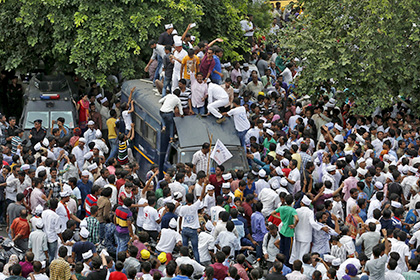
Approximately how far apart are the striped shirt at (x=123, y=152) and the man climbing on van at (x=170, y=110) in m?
1.88

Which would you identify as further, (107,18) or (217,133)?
(107,18)

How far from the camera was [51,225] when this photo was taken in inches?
593

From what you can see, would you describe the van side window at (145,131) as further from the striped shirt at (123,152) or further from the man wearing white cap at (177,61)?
the man wearing white cap at (177,61)

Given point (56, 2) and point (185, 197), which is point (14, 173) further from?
point (56, 2)

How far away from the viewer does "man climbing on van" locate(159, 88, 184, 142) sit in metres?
18.1

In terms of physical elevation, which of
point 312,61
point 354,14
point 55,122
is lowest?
point 55,122

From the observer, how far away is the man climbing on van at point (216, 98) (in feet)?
59.9

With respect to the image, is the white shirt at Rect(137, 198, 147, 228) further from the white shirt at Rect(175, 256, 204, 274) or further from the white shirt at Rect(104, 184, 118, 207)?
the white shirt at Rect(175, 256, 204, 274)

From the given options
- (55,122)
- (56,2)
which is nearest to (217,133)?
→ (55,122)

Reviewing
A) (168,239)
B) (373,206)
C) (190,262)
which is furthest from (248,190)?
(190,262)

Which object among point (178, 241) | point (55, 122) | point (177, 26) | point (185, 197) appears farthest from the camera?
point (177, 26)

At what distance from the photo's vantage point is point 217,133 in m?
18.1

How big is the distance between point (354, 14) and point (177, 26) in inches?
204

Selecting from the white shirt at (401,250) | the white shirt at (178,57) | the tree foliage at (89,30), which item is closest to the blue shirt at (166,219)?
the white shirt at (401,250)
